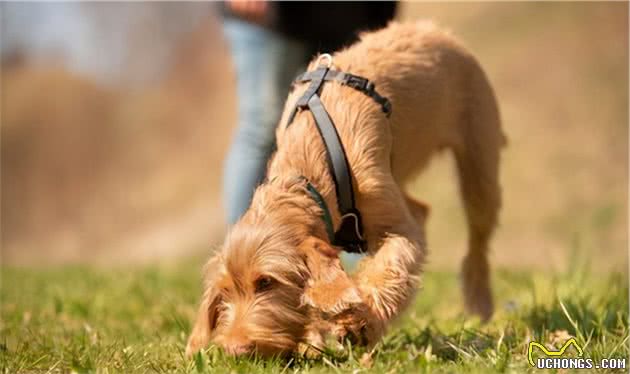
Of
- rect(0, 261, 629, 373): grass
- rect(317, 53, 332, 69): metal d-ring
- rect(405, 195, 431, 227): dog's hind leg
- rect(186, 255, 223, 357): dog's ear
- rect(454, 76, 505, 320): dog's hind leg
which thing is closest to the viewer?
rect(0, 261, 629, 373): grass

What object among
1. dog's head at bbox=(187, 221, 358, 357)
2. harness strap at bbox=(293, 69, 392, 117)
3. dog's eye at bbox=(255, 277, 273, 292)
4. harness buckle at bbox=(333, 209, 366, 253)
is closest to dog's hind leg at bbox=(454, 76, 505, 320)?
harness strap at bbox=(293, 69, 392, 117)

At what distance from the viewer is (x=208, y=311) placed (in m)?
3.03

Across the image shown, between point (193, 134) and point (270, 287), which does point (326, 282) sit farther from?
point (193, 134)

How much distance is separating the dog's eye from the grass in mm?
267

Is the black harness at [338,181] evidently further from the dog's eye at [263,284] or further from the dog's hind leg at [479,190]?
the dog's hind leg at [479,190]

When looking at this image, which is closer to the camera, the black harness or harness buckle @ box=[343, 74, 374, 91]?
the black harness

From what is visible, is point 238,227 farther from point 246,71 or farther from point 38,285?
point 38,285

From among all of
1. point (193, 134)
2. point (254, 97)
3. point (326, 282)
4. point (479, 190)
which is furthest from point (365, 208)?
point (193, 134)

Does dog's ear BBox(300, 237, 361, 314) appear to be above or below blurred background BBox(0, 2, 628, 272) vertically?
above

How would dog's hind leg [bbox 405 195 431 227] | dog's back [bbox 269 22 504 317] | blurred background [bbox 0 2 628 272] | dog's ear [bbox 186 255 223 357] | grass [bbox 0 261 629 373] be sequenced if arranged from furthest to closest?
1. blurred background [bbox 0 2 628 272]
2. dog's hind leg [bbox 405 195 431 227]
3. dog's back [bbox 269 22 504 317]
4. dog's ear [bbox 186 255 223 357]
5. grass [bbox 0 261 629 373]

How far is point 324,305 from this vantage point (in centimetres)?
281

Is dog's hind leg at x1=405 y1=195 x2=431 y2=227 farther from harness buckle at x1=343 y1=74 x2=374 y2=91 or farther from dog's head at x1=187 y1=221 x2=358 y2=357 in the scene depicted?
dog's head at x1=187 y1=221 x2=358 y2=357

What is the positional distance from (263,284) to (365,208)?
637mm

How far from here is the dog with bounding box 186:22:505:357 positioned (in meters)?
2.86
